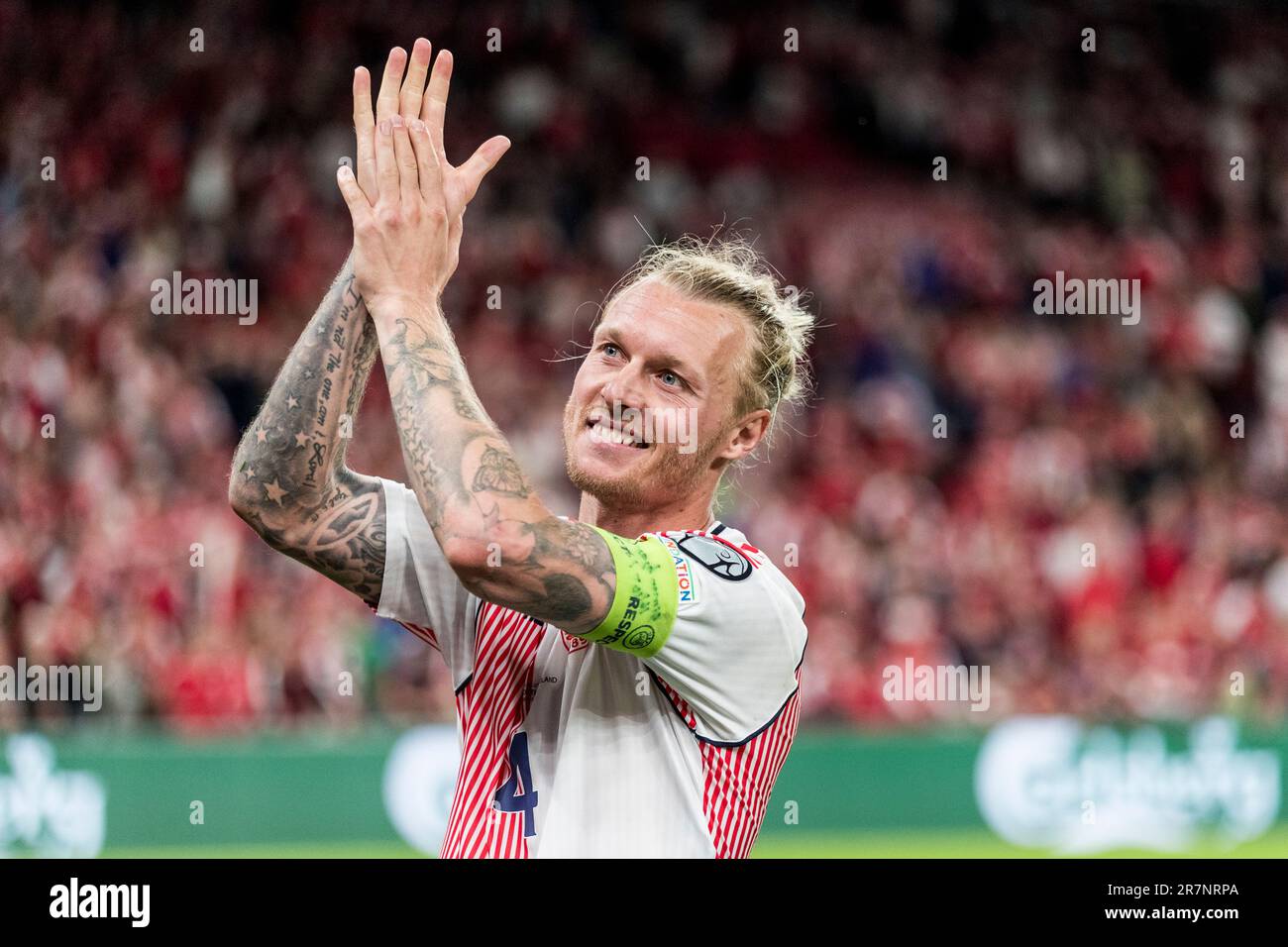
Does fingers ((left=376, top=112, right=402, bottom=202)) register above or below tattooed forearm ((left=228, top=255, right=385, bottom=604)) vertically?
above

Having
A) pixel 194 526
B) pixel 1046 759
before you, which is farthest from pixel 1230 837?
pixel 194 526

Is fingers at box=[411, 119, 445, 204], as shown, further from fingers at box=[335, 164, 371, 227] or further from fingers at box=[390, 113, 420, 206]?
fingers at box=[335, 164, 371, 227]

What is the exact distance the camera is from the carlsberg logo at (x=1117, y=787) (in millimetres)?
10578

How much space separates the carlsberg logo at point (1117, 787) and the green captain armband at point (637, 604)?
8.11 metres

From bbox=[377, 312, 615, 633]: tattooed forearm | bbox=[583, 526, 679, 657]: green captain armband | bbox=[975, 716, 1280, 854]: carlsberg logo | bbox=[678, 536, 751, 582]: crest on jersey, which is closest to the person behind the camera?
bbox=[377, 312, 615, 633]: tattooed forearm

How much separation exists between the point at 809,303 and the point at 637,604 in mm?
11224

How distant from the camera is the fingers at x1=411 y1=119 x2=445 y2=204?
3.10 meters

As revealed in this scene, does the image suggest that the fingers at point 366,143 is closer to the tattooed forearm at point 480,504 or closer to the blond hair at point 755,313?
the tattooed forearm at point 480,504

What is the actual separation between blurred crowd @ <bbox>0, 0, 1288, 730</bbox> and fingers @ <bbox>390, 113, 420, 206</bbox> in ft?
23.0

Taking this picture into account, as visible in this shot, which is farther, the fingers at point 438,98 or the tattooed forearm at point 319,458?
the tattooed forearm at point 319,458

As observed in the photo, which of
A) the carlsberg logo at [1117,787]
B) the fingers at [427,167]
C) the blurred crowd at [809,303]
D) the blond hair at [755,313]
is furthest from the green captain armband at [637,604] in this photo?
the carlsberg logo at [1117,787]

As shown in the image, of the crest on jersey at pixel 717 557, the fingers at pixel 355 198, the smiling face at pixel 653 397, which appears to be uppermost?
the fingers at pixel 355 198

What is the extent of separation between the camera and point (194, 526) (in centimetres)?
1067

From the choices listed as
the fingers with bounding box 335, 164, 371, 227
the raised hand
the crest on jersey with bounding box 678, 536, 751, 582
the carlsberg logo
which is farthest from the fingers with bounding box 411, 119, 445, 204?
the carlsberg logo
